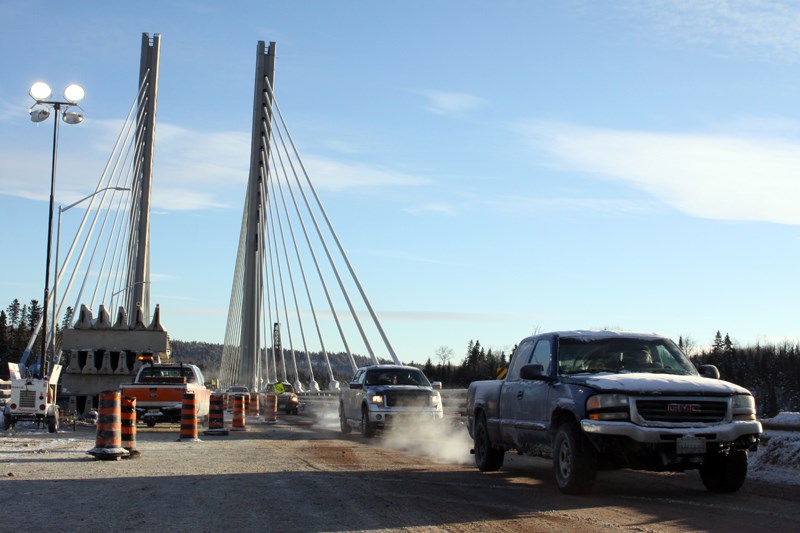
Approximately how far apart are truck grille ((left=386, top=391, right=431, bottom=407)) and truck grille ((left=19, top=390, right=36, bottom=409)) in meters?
9.08

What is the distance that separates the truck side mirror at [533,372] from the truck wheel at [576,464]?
0.84m

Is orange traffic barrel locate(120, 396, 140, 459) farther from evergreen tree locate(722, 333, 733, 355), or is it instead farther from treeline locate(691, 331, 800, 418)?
evergreen tree locate(722, 333, 733, 355)

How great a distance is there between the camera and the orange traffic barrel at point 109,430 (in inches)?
626

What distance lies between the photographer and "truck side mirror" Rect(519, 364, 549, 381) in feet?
40.0

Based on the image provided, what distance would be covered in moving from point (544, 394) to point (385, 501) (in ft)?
8.89

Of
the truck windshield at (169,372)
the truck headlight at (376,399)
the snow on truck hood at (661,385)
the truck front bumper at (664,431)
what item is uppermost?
the truck windshield at (169,372)

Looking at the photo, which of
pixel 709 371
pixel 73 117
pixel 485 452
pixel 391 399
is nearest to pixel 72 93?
pixel 73 117

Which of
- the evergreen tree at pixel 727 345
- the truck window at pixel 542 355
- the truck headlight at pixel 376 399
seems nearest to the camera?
the truck window at pixel 542 355

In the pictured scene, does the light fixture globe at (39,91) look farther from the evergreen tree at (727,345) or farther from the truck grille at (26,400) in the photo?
the evergreen tree at (727,345)

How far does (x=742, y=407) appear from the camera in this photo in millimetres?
11219

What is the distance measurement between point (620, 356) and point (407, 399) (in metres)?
11.7

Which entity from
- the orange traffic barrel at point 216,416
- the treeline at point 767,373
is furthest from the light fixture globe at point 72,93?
the treeline at point 767,373

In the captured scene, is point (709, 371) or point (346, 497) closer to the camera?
point (346, 497)

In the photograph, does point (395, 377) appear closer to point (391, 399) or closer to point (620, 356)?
point (391, 399)
